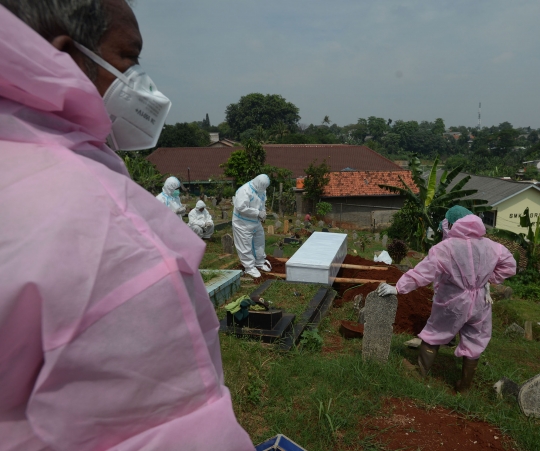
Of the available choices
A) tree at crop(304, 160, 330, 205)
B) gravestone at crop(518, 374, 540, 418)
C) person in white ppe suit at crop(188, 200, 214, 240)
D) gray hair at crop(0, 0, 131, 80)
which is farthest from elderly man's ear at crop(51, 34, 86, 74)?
tree at crop(304, 160, 330, 205)

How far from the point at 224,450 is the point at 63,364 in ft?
0.89

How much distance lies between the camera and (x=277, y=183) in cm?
2708

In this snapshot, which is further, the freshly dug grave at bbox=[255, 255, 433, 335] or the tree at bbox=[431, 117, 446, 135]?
the tree at bbox=[431, 117, 446, 135]

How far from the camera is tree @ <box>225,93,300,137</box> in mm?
68000

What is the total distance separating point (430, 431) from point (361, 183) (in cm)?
2538

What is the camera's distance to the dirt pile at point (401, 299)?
703 cm

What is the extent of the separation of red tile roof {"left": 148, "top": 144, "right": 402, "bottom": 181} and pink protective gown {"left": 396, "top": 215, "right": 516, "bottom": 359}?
32.1m

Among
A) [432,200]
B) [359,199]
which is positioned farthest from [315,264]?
[359,199]

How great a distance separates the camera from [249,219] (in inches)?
372

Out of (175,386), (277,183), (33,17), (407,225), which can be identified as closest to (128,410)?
(175,386)

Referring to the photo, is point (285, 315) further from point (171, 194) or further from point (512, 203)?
point (512, 203)

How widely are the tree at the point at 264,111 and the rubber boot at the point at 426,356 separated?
64087 mm

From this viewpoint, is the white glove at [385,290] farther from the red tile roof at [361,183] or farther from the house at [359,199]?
the red tile roof at [361,183]

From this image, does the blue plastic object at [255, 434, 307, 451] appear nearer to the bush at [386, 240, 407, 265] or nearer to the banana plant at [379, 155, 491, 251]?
the bush at [386, 240, 407, 265]
